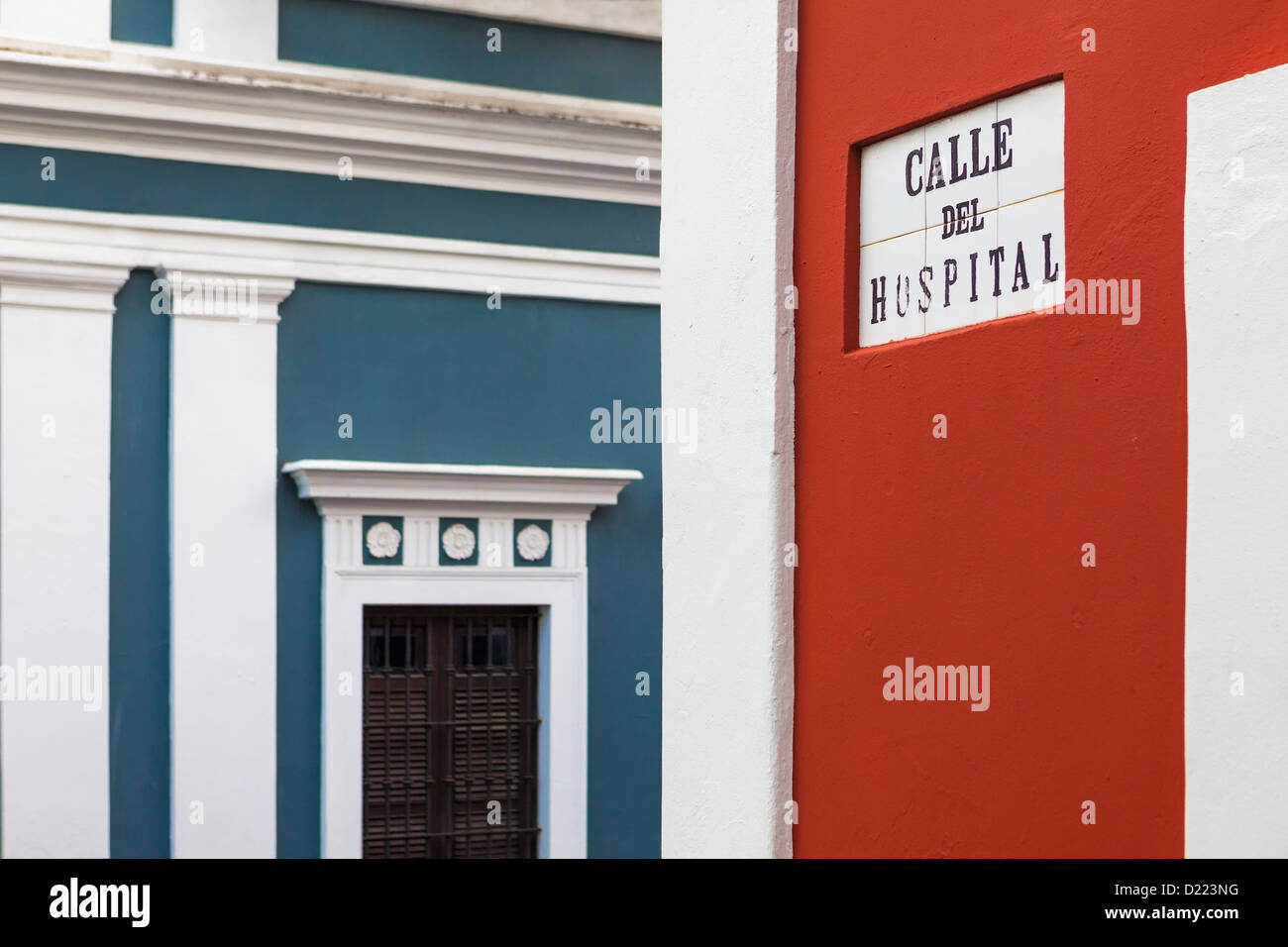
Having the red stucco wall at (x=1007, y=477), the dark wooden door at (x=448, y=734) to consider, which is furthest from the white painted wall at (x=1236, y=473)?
the dark wooden door at (x=448, y=734)

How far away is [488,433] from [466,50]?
209 cm

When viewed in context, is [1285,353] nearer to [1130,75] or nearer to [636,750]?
[1130,75]

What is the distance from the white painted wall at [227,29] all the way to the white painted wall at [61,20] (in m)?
0.36

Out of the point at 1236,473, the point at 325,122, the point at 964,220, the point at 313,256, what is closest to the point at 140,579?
the point at 313,256

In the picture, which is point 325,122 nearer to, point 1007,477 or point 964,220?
point 964,220

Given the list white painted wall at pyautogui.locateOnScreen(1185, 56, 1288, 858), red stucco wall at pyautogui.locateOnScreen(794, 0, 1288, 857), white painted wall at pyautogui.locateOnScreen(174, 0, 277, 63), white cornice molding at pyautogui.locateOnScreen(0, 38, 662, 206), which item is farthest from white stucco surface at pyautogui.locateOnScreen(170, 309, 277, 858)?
white painted wall at pyautogui.locateOnScreen(1185, 56, 1288, 858)

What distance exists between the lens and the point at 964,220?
4.24 metres

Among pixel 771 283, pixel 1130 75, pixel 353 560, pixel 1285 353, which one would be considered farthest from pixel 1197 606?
pixel 353 560

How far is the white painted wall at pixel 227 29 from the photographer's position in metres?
8.54

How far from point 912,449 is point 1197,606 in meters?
1.06

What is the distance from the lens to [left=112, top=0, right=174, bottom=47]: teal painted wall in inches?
334

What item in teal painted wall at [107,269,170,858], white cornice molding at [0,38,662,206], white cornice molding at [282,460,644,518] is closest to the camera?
white cornice molding at [0,38,662,206]

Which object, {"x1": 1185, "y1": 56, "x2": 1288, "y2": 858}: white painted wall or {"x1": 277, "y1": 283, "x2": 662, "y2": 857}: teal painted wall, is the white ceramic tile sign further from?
{"x1": 277, "y1": 283, "x2": 662, "y2": 857}: teal painted wall

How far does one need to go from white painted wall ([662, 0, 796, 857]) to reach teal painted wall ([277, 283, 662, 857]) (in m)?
3.78
